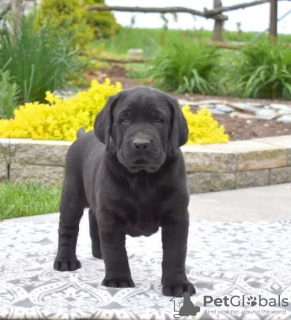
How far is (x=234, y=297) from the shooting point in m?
4.21

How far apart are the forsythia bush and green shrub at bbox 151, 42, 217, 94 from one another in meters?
3.38

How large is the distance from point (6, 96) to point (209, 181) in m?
2.60

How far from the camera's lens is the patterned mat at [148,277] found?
13.0 ft

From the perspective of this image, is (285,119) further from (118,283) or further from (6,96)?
(118,283)

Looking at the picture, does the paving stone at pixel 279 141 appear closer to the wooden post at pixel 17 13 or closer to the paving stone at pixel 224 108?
the paving stone at pixel 224 108

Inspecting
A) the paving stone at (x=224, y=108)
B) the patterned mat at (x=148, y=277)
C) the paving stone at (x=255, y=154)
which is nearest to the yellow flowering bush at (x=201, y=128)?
the paving stone at (x=255, y=154)

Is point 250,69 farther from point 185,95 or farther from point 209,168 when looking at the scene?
point 209,168

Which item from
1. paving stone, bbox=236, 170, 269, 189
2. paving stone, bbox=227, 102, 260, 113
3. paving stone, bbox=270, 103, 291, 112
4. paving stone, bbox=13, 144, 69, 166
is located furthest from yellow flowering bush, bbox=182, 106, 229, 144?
paving stone, bbox=270, 103, 291, 112

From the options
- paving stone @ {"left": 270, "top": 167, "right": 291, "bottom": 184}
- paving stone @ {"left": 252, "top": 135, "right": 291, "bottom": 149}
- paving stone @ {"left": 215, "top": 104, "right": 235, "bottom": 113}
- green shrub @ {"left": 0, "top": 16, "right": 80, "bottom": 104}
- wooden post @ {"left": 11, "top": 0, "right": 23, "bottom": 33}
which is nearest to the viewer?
paving stone @ {"left": 270, "top": 167, "right": 291, "bottom": 184}

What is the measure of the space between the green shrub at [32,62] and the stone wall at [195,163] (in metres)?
1.80

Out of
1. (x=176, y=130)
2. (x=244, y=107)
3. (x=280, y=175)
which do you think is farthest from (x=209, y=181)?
(x=176, y=130)

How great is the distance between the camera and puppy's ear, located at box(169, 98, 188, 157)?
3990 millimetres

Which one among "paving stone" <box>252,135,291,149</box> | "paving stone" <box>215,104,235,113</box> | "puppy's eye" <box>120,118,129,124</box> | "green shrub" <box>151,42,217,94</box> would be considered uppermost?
"puppy's eye" <box>120,118,129,124</box>

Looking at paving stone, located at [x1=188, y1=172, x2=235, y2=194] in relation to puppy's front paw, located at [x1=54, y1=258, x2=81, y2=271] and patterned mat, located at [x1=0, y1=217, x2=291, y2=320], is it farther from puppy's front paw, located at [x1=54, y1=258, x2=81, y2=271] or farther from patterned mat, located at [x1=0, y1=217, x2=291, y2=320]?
puppy's front paw, located at [x1=54, y1=258, x2=81, y2=271]
